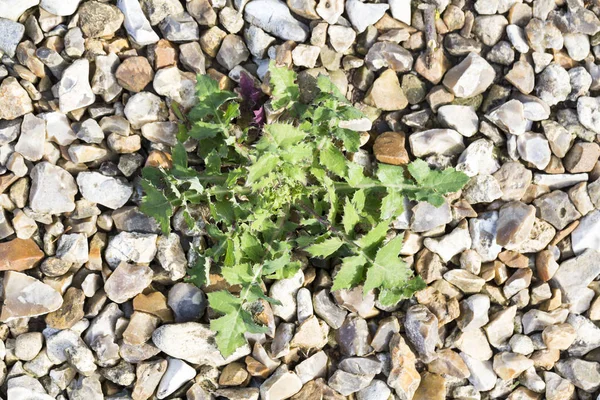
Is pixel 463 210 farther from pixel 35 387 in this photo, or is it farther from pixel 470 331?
pixel 35 387

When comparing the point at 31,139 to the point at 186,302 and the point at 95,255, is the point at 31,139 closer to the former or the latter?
the point at 95,255

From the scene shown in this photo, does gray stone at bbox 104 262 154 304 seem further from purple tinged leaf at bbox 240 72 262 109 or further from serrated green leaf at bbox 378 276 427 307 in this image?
serrated green leaf at bbox 378 276 427 307

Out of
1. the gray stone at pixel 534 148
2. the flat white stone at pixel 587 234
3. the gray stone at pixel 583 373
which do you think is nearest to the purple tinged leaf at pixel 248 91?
the gray stone at pixel 534 148

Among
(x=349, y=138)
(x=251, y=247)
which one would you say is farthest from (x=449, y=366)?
(x=349, y=138)

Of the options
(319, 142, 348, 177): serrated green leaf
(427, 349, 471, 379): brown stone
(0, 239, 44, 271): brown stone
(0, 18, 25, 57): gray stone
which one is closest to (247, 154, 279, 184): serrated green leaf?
(319, 142, 348, 177): serrated green leaf

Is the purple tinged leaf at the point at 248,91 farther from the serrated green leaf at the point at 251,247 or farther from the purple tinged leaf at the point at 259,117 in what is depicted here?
the serrated green leaf at the point at 251,247

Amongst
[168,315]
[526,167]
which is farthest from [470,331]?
[168,315]
